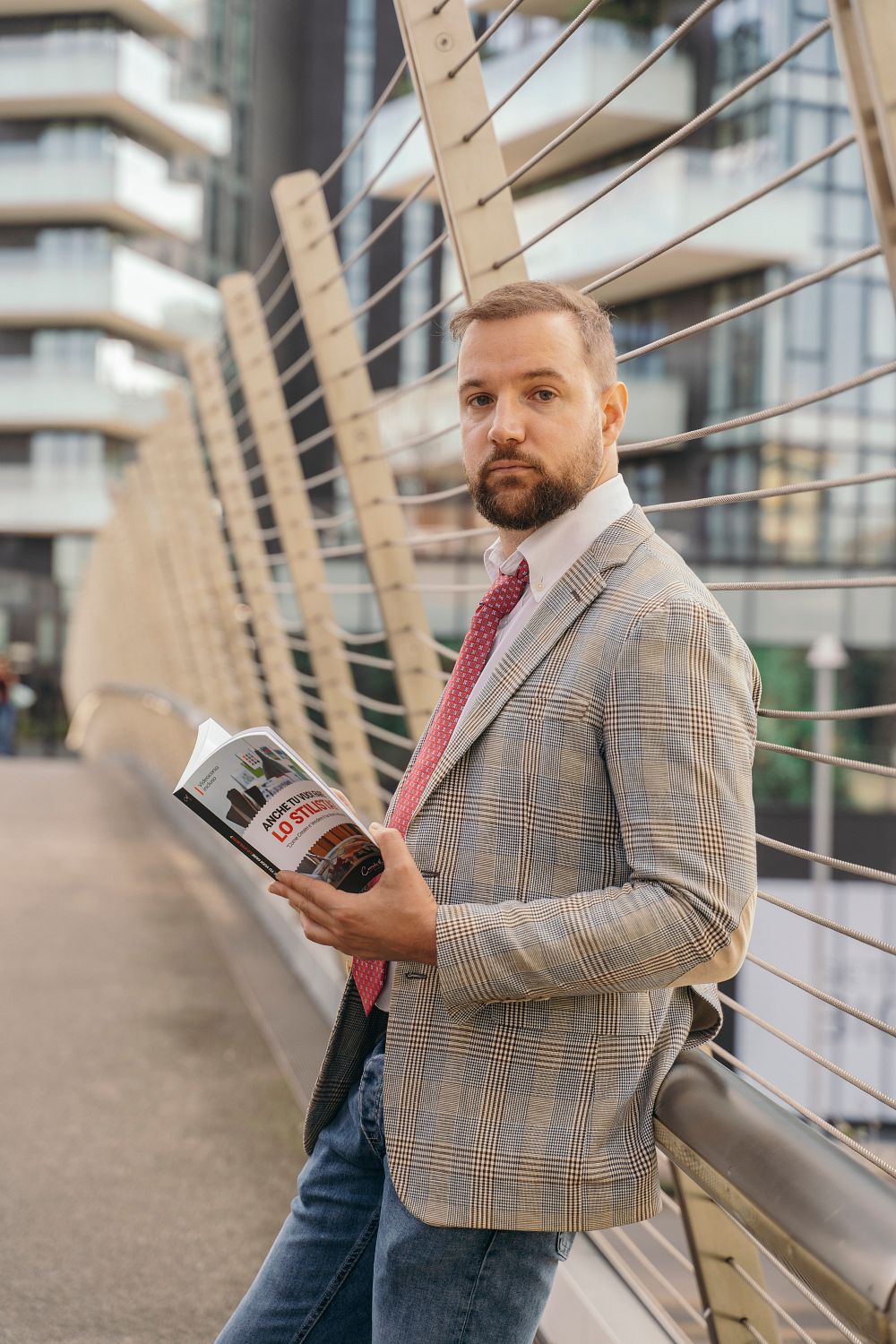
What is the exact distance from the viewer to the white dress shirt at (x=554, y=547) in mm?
1601

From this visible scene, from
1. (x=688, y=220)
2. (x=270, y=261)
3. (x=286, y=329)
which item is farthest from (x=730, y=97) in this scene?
(x=688, y=220)

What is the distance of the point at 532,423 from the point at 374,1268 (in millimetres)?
921

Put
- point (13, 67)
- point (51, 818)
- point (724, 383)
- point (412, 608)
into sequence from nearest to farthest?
point (412, 608) → point (51, 818) → point (724, 383) → point (13, 67)

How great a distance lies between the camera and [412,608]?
10.6 ft

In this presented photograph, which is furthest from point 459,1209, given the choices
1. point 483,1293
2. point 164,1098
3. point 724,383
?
point 724,383

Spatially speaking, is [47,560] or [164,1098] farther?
[47,560]

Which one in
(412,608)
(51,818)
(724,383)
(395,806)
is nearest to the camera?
(395,806)

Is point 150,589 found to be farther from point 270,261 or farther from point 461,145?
point 461,145

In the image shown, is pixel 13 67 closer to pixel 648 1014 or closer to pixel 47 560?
pixel 47 560

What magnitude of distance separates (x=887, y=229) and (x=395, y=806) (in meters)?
0.86

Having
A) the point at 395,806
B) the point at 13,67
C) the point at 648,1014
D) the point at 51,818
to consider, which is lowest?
the point at 51,818

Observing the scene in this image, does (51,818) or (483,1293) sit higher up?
(483,1293)

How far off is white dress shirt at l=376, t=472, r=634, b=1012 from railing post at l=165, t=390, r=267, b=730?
4.17 m

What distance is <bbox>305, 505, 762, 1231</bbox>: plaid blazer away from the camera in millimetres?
1397
